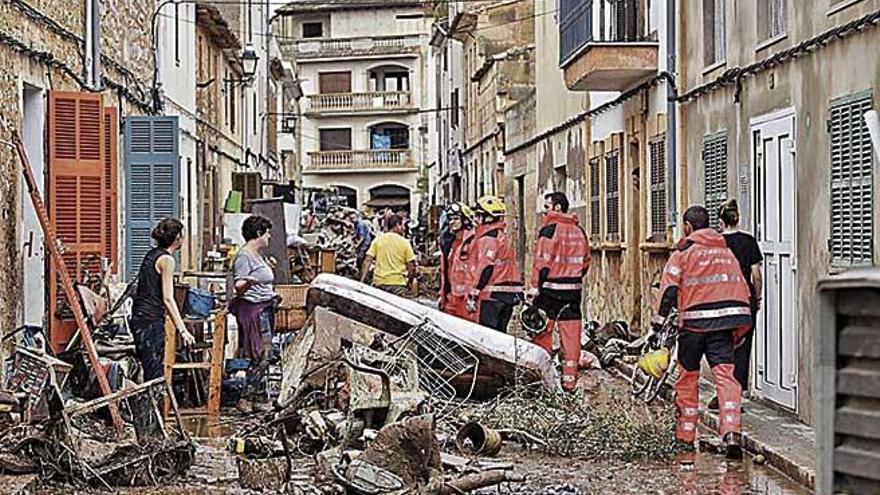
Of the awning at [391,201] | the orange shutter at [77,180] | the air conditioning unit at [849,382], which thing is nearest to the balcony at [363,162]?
the awning at [391,201]

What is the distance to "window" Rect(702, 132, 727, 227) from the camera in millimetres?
14758

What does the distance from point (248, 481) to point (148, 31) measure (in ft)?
41.0

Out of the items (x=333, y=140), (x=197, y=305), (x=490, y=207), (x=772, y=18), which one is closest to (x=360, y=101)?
(x=333, y=140)

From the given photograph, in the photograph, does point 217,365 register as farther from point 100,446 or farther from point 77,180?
point 100,446

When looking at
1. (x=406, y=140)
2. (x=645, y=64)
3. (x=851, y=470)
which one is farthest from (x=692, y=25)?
(x=406, y=140)

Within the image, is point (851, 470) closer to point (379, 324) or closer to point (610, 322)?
point (379, 324)

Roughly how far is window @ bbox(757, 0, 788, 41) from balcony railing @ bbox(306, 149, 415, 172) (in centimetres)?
6040

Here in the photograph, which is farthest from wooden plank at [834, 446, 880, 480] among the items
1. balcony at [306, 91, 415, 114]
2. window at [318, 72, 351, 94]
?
window at [318, 72, 351, 94]

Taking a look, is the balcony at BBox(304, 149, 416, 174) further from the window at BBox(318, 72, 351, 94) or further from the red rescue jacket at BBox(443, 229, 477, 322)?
the red rescue jacket at BBox(443, 229, 477, 322)

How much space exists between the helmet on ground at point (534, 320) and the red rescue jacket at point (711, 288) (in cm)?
368

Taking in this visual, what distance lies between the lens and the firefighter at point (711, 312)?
11062 millimetres

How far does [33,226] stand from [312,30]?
6473 centimetres

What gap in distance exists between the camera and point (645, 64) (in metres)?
18.0

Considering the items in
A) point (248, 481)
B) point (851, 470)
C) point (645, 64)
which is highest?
point (645, 64)
